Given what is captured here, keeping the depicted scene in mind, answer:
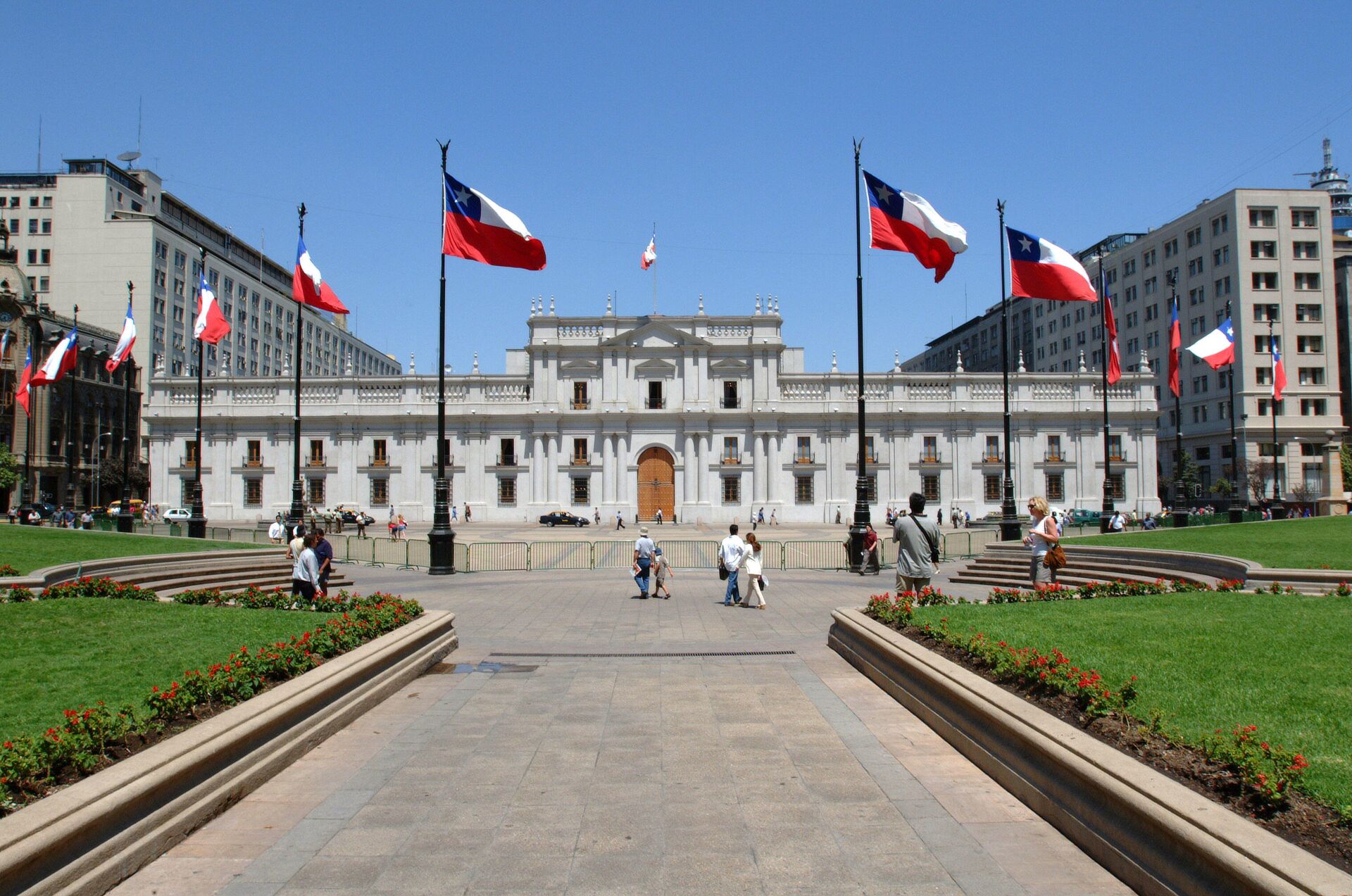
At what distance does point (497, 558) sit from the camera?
29.2 m

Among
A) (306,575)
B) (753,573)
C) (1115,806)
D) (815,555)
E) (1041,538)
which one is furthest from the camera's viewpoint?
(815,555)

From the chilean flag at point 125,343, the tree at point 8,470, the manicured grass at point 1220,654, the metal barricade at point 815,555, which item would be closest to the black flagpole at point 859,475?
the metal barricade at point 815,555

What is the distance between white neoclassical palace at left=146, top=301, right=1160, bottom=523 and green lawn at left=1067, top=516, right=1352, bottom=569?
3556 cm

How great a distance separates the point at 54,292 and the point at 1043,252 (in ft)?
277

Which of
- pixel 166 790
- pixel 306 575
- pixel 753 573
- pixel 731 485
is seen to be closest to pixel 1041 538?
pixel 753 573

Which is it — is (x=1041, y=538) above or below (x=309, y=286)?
below

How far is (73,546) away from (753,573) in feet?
52.7

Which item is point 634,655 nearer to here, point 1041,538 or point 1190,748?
point 1041,538

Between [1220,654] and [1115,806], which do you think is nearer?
[1115,806]

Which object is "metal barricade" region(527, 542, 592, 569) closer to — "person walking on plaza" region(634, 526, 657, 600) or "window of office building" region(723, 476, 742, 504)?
"person walking on plaza" region(634, 526, 657, 600)

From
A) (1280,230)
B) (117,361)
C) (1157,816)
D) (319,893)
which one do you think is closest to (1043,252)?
(1157,816)

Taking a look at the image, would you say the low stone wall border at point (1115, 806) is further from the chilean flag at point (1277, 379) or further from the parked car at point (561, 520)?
the parked car at point (561, 520)

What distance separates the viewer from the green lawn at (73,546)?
18.1 m

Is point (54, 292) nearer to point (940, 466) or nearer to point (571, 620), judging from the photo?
point (940, 466)
